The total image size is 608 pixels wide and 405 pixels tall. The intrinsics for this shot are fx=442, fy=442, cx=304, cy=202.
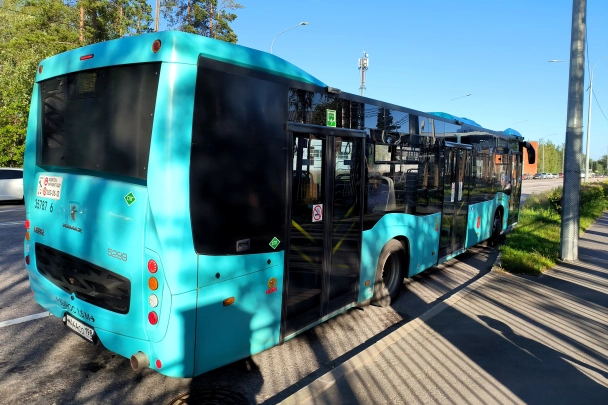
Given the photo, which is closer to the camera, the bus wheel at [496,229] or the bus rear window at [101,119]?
the bus rear window at [101,119]

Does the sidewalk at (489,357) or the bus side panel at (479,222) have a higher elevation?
the bus side panel at (479,222)

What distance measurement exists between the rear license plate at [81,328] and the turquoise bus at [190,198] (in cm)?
2

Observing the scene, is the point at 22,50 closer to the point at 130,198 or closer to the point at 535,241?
the point at 535,241

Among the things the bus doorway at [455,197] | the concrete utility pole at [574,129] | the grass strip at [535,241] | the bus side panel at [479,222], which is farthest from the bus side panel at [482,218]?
the concrete utility pole at [574,129]

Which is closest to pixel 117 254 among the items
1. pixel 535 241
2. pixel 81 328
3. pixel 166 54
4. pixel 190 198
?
pixel 190 198

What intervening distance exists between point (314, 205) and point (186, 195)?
1743 mm

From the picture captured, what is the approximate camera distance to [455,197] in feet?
28.9

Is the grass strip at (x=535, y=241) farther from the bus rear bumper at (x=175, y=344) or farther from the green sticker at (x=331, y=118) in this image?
the bus rear bumper at (x=175, y=344)

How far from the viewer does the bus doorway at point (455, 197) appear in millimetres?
8352

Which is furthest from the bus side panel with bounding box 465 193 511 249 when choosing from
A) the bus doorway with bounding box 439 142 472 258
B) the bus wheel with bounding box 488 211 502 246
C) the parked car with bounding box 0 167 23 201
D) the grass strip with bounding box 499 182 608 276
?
the parked car with bounding box 0 167 23 201

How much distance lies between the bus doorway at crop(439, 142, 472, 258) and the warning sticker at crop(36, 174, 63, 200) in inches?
248

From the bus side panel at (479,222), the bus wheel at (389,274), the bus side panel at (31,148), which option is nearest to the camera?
the bus side panel at (31,148)

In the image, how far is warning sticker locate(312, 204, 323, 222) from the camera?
4.80 meters

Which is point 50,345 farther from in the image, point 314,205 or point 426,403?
point 426,403
